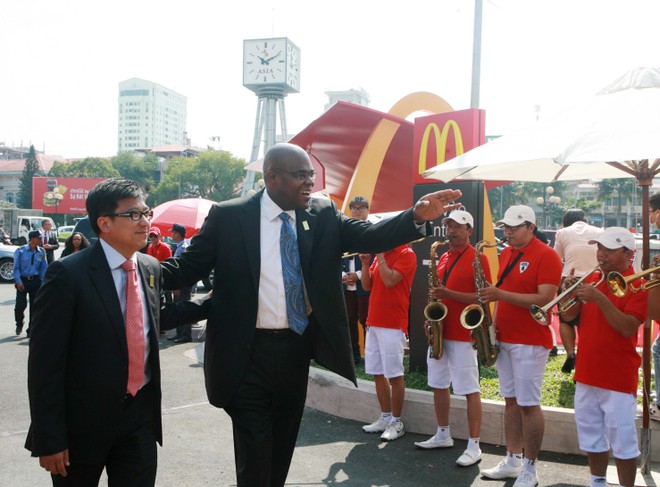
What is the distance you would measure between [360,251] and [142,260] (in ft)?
3.84

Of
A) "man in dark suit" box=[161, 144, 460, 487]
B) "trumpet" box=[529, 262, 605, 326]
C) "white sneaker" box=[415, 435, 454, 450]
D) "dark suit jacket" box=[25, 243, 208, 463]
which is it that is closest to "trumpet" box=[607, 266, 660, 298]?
A: "trumpet" box=[529, 262, 605, 326]

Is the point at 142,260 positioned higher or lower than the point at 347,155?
lower

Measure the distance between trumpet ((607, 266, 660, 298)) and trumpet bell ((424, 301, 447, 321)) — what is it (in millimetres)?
1561

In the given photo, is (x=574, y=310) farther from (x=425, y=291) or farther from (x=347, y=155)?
(x=347, y=155)

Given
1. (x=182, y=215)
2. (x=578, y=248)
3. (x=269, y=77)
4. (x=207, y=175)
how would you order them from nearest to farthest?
1. (x=578, y=248)
2. (x=182, y=215)
3. (x=207, y=175)
4. (x=269, y=77)

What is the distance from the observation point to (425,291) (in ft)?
24.3

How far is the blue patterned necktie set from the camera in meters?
3.28

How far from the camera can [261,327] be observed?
10.7ft

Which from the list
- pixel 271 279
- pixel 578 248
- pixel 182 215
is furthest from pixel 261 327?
pixel 182 215

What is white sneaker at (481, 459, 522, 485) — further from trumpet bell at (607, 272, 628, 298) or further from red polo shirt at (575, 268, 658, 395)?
trumpet bell at (607, 272, 628, 298)

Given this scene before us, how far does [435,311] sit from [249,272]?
8.28ft

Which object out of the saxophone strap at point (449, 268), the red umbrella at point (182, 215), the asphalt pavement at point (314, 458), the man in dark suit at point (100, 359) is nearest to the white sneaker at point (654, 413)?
the asphalt pavement at point (314, 458)

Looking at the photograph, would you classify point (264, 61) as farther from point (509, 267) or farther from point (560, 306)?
point (560, 306)

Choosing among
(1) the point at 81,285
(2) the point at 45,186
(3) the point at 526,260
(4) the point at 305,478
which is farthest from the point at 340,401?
(2) the point at 45,186
